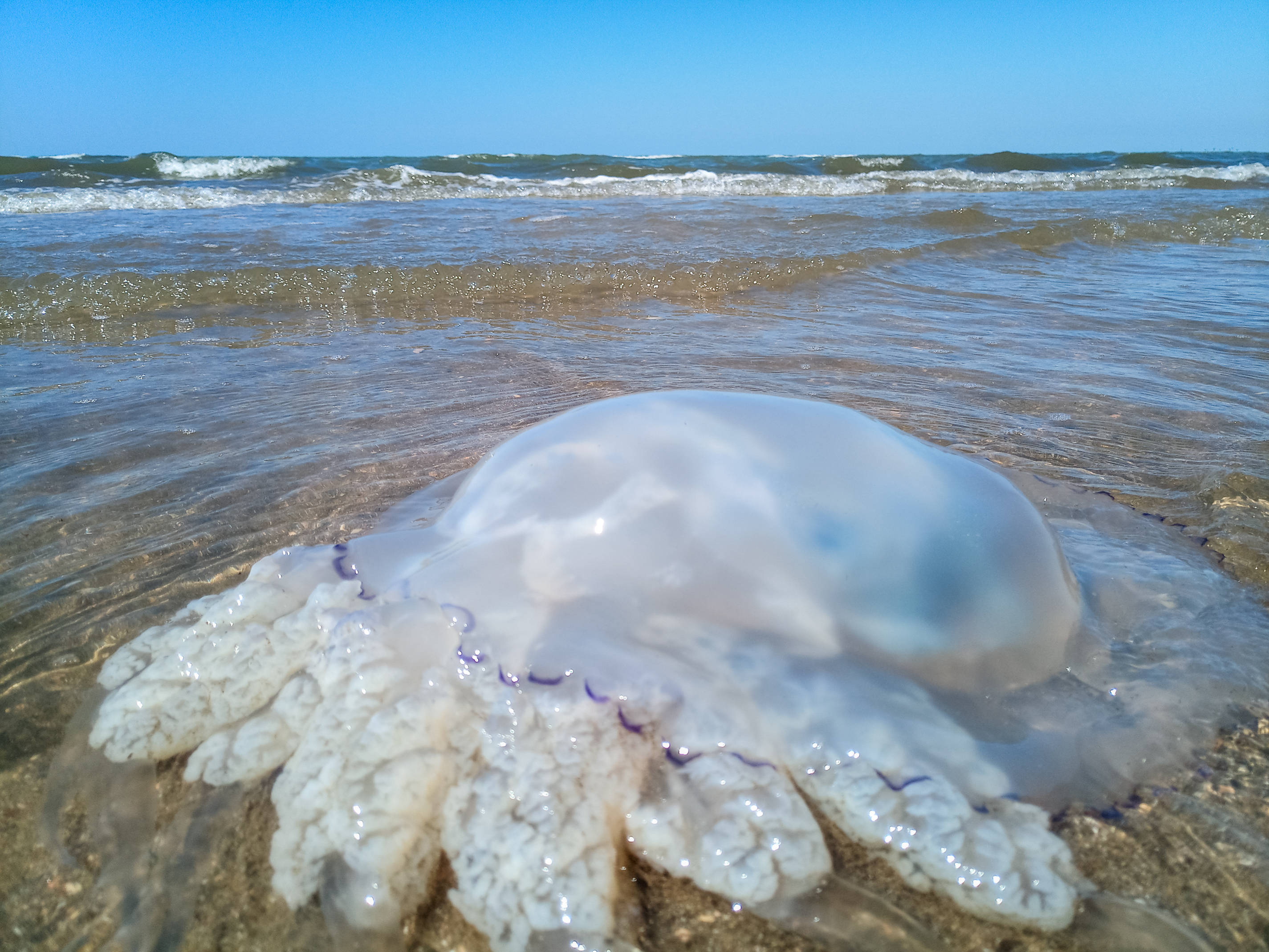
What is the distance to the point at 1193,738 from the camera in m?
1.18

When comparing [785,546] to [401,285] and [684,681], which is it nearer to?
[684,681]

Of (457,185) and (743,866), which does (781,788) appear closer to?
(743,866)

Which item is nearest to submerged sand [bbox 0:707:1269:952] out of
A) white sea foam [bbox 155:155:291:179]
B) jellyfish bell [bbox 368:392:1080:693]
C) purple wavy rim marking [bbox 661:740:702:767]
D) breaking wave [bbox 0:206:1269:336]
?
purple wavy rim marking [bbox 661:740:702:767]

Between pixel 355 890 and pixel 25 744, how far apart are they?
70 cm

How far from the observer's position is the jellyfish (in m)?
0.98

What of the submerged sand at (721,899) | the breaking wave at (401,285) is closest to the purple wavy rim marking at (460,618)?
the submerged sand at (721,899)

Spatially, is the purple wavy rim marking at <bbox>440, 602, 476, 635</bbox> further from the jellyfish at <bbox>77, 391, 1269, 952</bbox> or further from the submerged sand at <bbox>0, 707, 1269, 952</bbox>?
the submerged sand at <bbox>0, 707, 1269, 952</bbox>

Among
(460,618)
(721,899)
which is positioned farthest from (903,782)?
(460,618)

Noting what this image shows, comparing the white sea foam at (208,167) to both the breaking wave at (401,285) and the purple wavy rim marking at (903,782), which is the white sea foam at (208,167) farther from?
the purple wavy rim marking at (903,782)

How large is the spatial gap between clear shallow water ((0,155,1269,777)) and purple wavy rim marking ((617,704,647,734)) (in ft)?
3.15

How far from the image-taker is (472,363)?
3395mm

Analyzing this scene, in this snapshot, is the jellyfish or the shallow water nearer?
the jellyfish

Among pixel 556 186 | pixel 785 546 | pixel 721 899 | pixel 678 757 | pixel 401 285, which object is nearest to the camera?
pixel 721 899

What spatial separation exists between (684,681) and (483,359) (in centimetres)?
262
